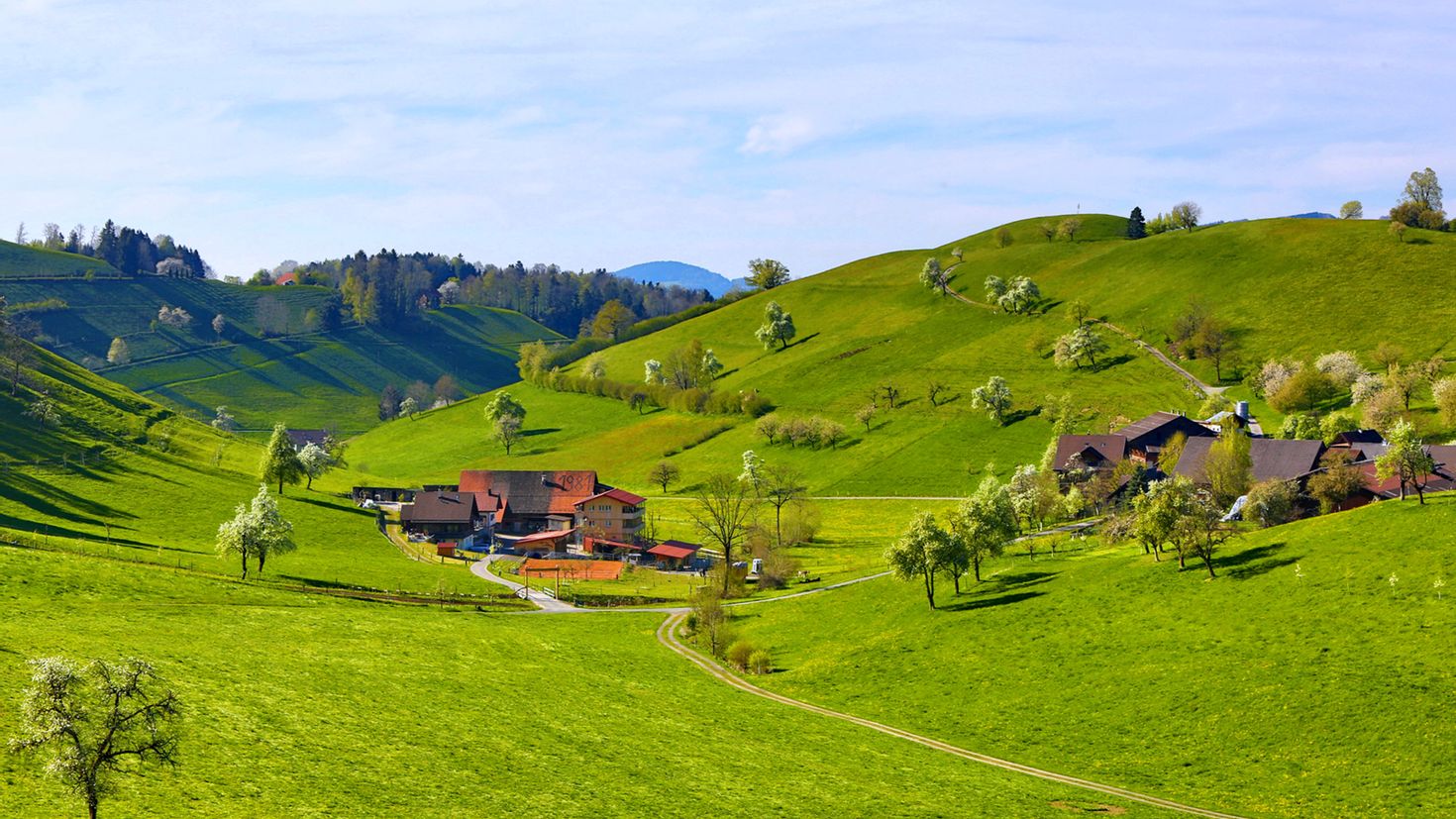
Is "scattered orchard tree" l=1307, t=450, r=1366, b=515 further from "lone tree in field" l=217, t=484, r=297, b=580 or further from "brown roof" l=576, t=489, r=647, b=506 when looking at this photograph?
"lone tree in field" l=217, t=484, r=297, b=580

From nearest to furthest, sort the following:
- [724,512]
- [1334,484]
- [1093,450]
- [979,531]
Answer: [979,531]
[1334,484]
[724,512]
[1093,450]

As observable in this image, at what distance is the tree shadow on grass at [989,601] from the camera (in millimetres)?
80000

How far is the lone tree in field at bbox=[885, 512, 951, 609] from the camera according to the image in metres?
84.1

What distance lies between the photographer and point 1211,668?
195ft

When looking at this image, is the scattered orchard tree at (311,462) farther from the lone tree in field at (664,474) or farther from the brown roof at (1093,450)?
the brown roof at (1093,450)

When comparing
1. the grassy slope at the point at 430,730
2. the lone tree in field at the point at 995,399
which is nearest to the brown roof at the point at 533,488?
the lone tree in field at the point at 995,399

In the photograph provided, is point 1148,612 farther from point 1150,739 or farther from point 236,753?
point 236,753

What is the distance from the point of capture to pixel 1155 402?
16612 centimetres

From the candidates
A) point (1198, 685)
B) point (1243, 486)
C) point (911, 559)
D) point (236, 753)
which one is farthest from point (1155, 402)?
point (236, 753)

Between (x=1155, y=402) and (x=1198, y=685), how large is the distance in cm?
11716

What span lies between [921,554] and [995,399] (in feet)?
309

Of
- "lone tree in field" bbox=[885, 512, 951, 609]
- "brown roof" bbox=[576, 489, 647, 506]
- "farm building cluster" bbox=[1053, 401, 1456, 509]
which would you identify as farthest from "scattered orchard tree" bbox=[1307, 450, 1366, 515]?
"brown roof" bbox=[576, 489, 647, 506]

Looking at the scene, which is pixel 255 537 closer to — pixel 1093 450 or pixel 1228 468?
pixel 1228 468

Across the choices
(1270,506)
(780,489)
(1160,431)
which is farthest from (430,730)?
(1160,431)
